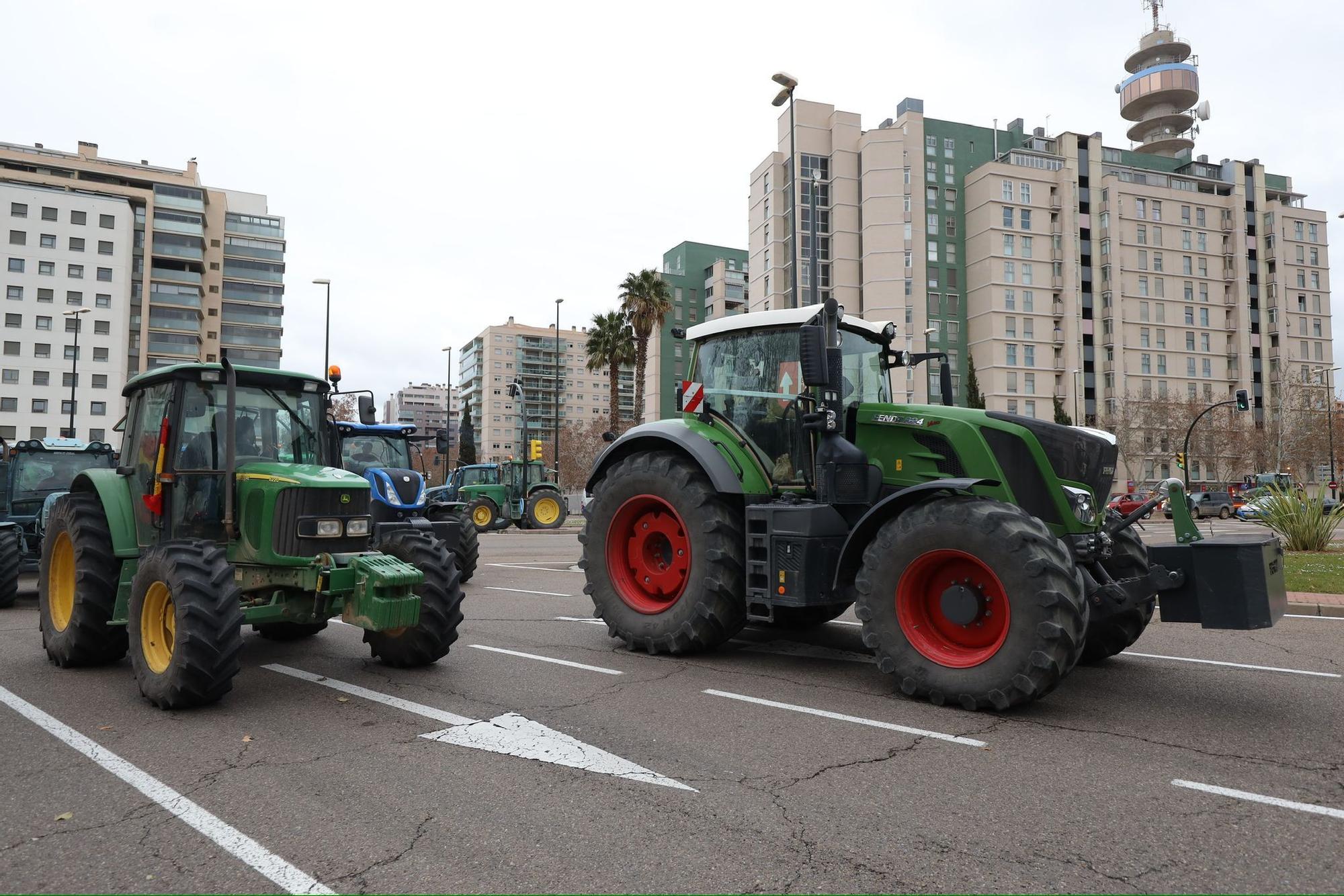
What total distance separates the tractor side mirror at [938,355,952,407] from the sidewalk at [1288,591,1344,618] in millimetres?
4750

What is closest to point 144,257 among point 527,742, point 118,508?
point 118,508

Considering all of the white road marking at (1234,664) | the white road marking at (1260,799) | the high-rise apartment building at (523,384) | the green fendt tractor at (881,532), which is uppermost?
the high-rise apartment building at (523,384)

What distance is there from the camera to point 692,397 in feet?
24.9

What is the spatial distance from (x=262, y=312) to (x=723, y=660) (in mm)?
88677

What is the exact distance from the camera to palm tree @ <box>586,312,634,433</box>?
44.2 m

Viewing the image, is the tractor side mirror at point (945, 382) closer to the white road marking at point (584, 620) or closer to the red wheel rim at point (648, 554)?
the red wheel rim at point (648, 554)

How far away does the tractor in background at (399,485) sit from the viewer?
12.1 m

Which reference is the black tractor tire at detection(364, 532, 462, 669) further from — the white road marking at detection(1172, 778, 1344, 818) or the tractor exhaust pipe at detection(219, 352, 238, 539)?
the white road marking at detection(1172, 778, 1344, 818)

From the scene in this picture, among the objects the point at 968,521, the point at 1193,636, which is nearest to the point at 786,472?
the point at 968,521

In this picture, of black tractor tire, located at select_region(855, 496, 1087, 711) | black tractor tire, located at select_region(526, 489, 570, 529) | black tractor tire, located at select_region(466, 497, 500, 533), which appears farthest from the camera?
black tractor tire, located at select_region(526, 489, 570, 529)

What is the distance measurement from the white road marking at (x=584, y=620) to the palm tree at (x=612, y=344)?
3418 centimetres

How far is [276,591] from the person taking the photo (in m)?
6.31

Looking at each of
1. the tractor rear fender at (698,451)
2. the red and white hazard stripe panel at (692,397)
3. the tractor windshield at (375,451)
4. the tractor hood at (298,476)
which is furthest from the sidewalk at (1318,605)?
the tractor windshield at (375,451)

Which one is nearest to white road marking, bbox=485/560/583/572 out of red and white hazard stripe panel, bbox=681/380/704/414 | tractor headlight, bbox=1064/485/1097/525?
red and white hazard stripe panel, bbox=681/380/704/414
